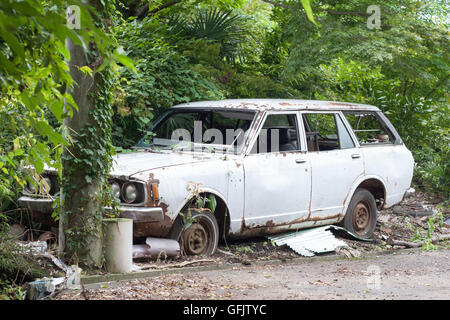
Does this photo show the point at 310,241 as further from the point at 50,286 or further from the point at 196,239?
the point at 50,286

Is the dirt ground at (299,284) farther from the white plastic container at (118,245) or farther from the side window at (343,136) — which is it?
the side window at (343,136)

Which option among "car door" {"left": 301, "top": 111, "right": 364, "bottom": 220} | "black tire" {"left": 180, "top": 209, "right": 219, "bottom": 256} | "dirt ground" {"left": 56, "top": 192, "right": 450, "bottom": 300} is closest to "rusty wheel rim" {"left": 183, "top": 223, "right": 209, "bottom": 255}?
"black tire" {"left": 180, "top": 209, "right": 219, "bottom": 256}

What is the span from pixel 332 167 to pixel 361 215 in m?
1.13

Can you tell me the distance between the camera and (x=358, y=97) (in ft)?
46.5

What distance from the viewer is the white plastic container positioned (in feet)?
20.0

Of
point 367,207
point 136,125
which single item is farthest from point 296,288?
point 136,125

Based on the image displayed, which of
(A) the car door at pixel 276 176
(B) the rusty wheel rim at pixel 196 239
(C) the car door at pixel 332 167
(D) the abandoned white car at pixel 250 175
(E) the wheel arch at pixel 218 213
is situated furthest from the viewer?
(C) the car door at pixel 332 167

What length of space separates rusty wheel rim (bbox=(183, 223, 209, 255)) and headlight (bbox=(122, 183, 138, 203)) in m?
0.74

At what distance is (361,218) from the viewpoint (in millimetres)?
9266

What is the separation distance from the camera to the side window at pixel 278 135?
7.98 metres

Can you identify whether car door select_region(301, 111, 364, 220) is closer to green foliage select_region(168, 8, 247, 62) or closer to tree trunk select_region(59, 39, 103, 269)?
tree trunk select_region(59, 39, 103, 269)

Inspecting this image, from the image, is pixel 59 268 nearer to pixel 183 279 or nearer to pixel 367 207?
pixel 183 279

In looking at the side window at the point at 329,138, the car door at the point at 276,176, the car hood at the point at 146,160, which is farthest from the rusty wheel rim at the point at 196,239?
the side window at the point at 329,138

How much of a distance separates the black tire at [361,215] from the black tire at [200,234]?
2.44m
